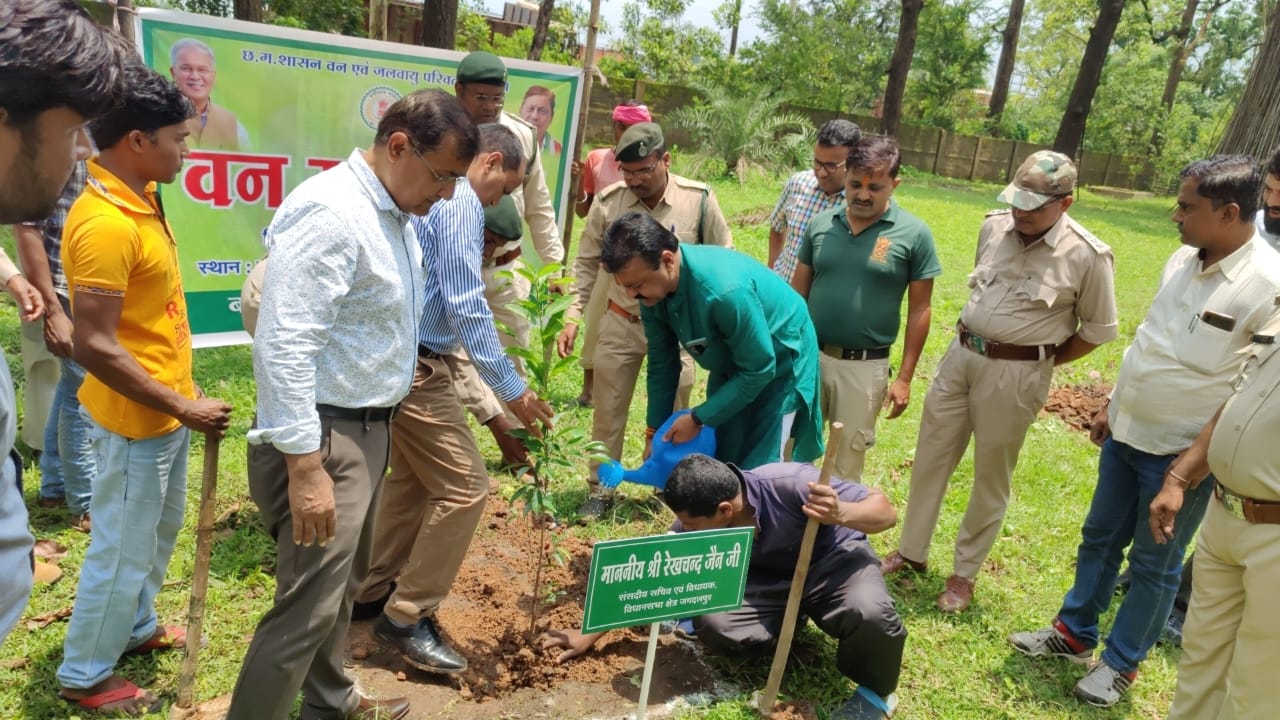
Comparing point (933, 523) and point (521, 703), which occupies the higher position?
point (933, 523)

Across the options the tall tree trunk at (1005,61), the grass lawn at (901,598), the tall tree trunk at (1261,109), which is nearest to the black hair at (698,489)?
the grass lawn at (901,598)

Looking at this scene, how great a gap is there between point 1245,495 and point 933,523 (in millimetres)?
1717

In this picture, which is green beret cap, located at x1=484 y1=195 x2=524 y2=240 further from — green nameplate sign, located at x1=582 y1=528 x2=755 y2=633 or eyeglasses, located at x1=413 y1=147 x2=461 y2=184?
green nameplate sign, located at x1=582 y1=528 x2=755 y2=633

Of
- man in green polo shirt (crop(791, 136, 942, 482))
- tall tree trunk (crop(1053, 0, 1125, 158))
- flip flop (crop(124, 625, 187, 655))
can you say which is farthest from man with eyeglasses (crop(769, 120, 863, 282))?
tall tree trunk (crop(1053, 0, 1125, 158))

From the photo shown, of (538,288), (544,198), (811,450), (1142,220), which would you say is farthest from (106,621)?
(1142,220)

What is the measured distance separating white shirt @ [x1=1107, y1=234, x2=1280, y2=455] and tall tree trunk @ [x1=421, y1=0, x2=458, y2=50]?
962 cm

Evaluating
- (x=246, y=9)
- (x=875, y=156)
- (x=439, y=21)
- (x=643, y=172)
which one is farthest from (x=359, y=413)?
(x=246, y=9)

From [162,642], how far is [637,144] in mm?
3032

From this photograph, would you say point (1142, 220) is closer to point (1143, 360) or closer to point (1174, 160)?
point (1174, 160)

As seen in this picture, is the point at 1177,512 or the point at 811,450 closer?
the point at 1177,512

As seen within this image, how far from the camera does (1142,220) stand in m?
16.7

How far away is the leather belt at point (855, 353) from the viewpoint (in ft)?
14.3

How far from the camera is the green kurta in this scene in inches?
143

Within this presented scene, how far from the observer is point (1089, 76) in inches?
701
